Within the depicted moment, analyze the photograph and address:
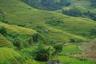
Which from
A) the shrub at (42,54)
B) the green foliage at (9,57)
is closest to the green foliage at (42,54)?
the shrub at (42,54)

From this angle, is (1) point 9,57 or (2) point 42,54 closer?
(1) point 9,57

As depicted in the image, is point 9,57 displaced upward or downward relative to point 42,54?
upward

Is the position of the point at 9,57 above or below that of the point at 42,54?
above

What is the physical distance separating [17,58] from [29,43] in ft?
182

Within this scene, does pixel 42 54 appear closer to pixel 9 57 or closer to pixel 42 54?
pixel 42 54

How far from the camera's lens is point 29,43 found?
13838 cm

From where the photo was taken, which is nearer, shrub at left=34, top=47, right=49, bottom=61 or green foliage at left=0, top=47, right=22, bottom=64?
green foliage at left=0, top=47, right=22, bottom=64

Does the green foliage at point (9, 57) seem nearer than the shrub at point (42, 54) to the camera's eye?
Yes

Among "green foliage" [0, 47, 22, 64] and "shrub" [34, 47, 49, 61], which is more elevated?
"green foliage" [0, 47, 22, 64]

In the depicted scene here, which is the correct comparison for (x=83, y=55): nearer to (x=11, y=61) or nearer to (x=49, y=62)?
(x=49, y=62)

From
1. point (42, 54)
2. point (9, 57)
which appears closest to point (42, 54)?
point (42, 54)

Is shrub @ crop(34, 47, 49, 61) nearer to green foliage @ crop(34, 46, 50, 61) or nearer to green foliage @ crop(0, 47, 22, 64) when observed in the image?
green foliage @ crop(34, 46, 50, 61)

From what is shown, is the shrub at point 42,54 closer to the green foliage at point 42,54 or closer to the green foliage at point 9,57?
the green foliage at point 42,54

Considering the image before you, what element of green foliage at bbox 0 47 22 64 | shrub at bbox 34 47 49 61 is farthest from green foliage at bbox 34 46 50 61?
green foliage at bbox 0 47 22 64
